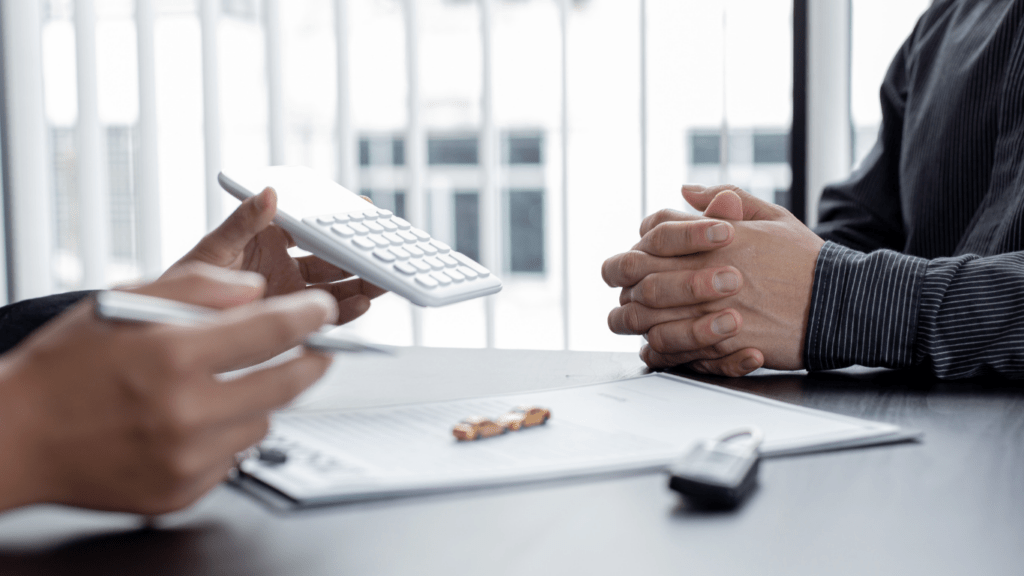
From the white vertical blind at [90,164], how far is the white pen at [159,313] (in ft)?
5.25

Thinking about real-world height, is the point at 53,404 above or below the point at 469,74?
below

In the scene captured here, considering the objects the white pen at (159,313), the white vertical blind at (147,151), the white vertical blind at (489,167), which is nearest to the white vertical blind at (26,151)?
the white vertical blind at (147,151)

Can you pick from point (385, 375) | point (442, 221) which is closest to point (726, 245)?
point (385, 375)

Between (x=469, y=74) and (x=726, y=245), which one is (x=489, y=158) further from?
(x=726, y=245)

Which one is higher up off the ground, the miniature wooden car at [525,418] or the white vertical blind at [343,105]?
the white vertical blind at [343,105]

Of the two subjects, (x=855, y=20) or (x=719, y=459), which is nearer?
(x=719, y=459)

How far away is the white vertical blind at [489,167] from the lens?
1.60 meters

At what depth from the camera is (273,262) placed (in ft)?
2.45

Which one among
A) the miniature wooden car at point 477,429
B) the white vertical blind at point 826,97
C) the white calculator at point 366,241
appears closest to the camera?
the miniature wooden car at point 477,429

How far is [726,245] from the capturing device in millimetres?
695

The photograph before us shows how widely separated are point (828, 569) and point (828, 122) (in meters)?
1.35

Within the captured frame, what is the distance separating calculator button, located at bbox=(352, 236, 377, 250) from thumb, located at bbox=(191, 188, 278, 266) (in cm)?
6

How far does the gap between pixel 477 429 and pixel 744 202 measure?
41cm

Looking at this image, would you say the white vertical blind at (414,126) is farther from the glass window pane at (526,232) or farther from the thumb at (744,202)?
the glass window pane at (526,232)
